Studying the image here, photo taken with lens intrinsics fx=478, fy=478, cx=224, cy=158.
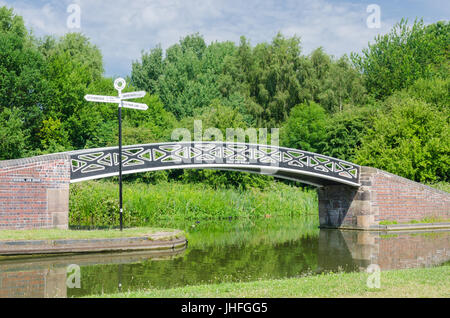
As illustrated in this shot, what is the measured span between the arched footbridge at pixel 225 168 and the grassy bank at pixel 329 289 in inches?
336

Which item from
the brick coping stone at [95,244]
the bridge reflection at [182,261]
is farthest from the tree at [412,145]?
the brick coping stone at [95,244]

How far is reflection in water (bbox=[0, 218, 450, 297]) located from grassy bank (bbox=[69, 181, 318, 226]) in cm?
570

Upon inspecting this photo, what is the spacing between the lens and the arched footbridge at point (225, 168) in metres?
14.7

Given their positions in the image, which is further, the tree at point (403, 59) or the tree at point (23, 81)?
the tree at point (403, 59)

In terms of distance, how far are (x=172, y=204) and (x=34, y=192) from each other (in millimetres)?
11626

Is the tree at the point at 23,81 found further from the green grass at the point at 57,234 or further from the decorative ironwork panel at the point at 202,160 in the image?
the green grass at the point at 57,234

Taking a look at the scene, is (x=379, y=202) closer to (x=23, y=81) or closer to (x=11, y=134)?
(x=11, y=134)

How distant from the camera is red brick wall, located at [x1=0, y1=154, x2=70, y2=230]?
47.4ft

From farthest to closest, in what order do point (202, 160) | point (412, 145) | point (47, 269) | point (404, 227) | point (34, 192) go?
point (412, 145)
point (404, 227)
point (202, 160)
point (34, 192)
point (47, 269)

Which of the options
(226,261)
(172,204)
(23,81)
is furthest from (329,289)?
(23,81)

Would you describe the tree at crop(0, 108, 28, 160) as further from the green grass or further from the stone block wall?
the stone block wall

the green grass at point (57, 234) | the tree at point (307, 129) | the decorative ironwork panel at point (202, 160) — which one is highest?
the tree at point (307, 129)

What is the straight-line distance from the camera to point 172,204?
25953 mm

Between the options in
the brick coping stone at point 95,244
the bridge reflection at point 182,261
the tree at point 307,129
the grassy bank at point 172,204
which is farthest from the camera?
the tree at point 307,129
